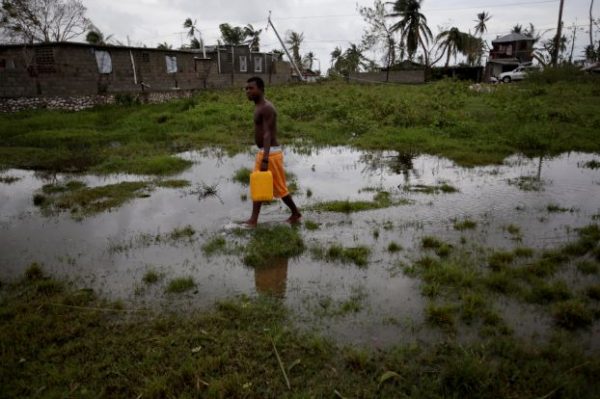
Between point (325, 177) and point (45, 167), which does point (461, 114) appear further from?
point (45, 167)

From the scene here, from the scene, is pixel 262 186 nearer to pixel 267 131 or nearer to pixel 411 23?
pixel 267 131

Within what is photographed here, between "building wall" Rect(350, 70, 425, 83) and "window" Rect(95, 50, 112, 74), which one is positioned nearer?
"window" Rect(95, 50, 112, 74)

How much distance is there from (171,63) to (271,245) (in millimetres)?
23168

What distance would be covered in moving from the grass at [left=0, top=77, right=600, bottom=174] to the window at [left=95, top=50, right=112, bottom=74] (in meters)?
3.63

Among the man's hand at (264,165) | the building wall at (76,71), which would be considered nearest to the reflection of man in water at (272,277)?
the man's hand at (264,165)

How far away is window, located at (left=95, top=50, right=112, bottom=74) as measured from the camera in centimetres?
1979

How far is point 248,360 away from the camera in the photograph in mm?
2777

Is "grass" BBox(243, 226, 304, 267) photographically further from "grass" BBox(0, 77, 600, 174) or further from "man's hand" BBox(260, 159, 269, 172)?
"grass" BBox(0, 77, 600, 174)

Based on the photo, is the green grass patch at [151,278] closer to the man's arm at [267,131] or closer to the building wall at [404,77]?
the man's arm at [267,131]

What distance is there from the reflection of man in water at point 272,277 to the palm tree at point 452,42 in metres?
41.6

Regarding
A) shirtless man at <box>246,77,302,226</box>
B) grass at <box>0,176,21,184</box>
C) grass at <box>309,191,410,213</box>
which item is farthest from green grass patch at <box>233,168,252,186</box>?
grass at <box>0,176,21,184</box>

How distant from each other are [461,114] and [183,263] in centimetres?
1121

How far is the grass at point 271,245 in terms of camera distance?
4340mm

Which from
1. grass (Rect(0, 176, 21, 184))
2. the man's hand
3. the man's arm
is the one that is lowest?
grass (Rect(0, 176, 21, 184))
